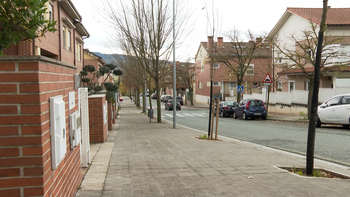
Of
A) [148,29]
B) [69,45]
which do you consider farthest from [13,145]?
[69,45]

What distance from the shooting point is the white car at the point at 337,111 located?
14484 mm

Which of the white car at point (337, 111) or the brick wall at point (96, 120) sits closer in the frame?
the brick wall at point (96, 120)

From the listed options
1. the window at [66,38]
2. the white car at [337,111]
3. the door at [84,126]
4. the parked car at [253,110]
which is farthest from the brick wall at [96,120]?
the parked car at [253,110]

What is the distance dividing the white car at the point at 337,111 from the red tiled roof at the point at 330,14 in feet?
46.4

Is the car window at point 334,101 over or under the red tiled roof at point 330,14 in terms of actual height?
under

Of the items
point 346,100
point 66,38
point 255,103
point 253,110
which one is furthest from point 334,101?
point 66,38

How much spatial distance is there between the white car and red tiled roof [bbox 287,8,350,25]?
14.1m

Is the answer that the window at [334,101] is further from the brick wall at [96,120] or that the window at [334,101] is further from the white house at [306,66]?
the brick wall at [96,120]

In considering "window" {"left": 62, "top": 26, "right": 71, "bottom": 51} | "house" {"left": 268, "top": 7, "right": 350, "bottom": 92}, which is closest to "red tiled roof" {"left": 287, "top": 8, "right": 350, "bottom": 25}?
"house" {"left": 268, "top": 7, "right": 350, "bottom": 92}

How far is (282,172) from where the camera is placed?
6098 millimetres

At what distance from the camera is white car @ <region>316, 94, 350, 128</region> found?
14484 millimetres

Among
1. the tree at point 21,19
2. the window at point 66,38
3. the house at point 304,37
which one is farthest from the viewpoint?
the house at point 304,37

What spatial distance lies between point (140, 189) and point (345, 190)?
324 centimetres

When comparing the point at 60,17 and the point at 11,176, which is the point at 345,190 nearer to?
the point at 11,176
